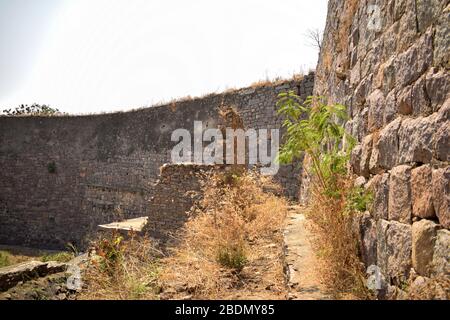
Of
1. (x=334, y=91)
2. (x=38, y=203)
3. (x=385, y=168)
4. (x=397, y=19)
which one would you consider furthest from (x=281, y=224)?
(x=38, y=203)

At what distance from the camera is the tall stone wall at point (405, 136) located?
5.80ft

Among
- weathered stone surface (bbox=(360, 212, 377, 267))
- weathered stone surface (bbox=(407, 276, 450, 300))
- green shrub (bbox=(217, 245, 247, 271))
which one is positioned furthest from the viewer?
green shrub (bbox=(217, 245, 247, 271))

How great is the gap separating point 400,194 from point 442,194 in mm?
453

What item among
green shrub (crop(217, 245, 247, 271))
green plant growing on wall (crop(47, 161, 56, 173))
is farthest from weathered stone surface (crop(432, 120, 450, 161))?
green plant growing on wall (crop(47, 161, 56, 173))

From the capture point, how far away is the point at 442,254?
1.71 meters

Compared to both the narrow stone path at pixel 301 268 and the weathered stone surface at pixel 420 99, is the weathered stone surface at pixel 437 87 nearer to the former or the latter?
the weathered stone surface at pixel 420 99

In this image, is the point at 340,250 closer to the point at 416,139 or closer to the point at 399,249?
the point at 399,249

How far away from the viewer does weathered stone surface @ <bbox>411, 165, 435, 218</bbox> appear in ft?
6.07

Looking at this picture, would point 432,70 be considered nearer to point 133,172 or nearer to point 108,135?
point 133,172

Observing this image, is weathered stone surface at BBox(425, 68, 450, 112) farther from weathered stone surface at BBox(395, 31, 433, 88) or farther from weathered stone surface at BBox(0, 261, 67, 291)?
weathered stone surface at BBox(0, 261, 67, 291)

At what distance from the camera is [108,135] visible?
59.0 ft

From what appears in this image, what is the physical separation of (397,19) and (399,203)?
1.20 metres

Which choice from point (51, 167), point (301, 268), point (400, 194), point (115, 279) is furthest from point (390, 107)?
point (51, 167)

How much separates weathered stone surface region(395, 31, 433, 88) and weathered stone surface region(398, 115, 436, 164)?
9.8 inches
